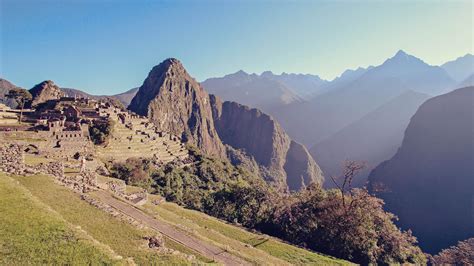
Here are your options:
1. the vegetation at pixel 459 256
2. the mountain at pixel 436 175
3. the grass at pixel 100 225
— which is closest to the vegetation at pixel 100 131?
the grass at pixel 100 225

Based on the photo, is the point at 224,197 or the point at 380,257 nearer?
the point at 380,257

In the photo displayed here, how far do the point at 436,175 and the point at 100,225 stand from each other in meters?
164

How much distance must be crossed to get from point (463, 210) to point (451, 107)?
210ft

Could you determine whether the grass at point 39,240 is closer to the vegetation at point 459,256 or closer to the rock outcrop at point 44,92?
the vegetation at point 459,256

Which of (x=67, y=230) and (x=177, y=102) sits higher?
(x=177, y=102)

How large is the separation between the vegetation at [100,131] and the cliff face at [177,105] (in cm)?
8365

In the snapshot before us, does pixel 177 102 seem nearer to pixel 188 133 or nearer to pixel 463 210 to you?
pixel 188 133

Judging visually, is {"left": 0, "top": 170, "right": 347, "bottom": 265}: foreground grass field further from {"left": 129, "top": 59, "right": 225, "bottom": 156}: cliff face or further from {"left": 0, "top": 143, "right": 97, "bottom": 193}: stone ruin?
{"left": 129, "top": 59, "right": 225, "bottom": 156}: cliff face

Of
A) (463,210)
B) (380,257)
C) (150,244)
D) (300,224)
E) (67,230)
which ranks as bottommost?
(463,210)

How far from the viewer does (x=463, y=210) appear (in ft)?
389

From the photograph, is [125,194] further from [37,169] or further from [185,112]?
[185,112]

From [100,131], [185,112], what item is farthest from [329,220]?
[185,112]

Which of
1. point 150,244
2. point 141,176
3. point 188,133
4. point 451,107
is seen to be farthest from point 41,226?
point 451,107

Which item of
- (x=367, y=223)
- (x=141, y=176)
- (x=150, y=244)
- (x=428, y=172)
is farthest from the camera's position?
(x=428, y=172)
